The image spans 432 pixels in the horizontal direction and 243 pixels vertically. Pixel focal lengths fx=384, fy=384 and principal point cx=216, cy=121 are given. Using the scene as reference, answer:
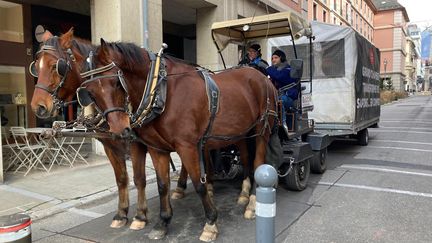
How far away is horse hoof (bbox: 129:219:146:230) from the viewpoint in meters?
4.58

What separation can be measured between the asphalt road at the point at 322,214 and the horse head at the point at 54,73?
1.71m

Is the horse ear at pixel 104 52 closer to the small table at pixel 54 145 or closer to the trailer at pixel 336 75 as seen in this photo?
the small table at pixel 54 145

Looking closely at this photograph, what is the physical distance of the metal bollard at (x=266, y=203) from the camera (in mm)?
2758

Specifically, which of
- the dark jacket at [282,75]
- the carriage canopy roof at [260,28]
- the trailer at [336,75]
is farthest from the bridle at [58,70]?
the trailer at [336,75]

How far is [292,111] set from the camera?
6395 millimetres

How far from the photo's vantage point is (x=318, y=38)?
9.22 m

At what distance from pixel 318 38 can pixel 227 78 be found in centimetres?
531

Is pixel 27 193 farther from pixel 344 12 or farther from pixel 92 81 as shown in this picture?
pixel 344 12

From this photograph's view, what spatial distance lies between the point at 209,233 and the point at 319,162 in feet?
12.4

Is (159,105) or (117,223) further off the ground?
(159,105)

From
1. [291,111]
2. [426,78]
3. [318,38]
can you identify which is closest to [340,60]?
[318,38]

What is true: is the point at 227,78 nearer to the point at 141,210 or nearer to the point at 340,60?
the point at 141,210

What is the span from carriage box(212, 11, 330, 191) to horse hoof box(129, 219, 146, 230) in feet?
6.24

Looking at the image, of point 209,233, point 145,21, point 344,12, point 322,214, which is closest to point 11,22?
point 145,21
